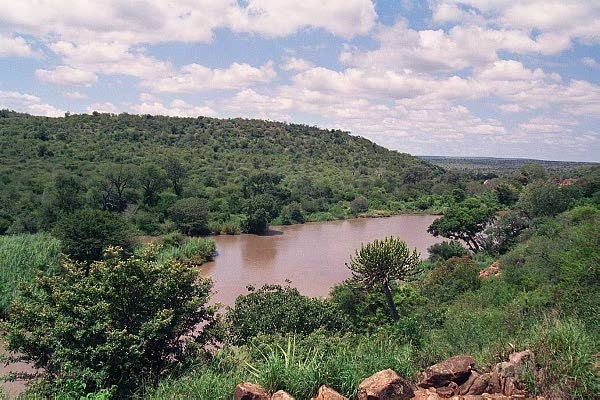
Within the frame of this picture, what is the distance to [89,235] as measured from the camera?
21.5 meters

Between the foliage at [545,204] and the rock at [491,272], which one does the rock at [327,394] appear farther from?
the foliage at [545,204]

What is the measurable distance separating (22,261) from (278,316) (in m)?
14.6

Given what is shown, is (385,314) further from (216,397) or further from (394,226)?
(394,226)

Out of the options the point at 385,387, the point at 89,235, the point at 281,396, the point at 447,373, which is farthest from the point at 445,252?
the point at 281,396

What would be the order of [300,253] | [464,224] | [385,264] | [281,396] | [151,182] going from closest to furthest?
[281,396] → [385,264] → [464,224] → [300,253] → [151,182]

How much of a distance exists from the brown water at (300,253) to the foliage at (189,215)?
6.72 feet

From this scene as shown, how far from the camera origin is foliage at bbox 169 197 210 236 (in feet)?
119

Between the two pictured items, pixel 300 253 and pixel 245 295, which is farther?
pixel 300 253

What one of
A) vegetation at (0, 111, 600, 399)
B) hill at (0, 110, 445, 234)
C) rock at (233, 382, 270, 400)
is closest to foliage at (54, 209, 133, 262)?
vegetation at (0, 111, 600, 399)

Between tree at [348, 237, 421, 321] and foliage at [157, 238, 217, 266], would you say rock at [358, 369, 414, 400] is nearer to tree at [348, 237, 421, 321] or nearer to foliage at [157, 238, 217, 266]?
tree at [348, 237, 421, 321]

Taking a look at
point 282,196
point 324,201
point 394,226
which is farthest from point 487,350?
point 324,201

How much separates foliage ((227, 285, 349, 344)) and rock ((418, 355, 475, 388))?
522cm

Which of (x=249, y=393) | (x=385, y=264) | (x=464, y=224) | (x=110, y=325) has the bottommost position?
(x=464, y=224)

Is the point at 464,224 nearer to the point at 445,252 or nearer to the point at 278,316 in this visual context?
the point at 445,252
